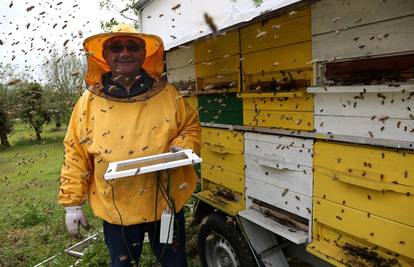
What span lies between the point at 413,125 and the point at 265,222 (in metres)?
1.34

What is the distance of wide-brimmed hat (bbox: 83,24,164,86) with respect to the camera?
9.24 ft

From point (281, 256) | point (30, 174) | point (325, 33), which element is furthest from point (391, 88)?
point (30, 174)

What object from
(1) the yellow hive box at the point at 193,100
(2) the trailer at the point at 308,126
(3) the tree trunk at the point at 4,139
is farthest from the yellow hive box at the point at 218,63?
(3) the tree trunk at the point at 4,139

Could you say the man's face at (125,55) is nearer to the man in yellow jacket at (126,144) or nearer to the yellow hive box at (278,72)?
the man in yellow jacket at (126,144)

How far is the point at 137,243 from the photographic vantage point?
9.32 ft

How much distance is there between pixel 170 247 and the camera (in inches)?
114

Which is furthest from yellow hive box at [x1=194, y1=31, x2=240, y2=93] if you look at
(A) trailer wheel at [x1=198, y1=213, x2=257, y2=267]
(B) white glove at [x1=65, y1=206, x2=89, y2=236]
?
(B) white glove at [x1=65, y1=206, x2=89, y2=236]

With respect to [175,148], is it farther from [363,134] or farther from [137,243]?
[363,134]

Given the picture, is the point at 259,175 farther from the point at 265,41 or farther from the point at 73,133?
the point at 73,133

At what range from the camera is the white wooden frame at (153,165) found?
87.6 inches

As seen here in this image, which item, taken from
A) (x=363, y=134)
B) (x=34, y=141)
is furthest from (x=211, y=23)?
(x=34, y=141)

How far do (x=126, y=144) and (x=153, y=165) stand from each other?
432 mm

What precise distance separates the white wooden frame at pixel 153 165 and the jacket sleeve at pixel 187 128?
23 centimetres

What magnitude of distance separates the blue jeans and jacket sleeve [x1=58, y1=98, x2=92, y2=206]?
12.4 inches
